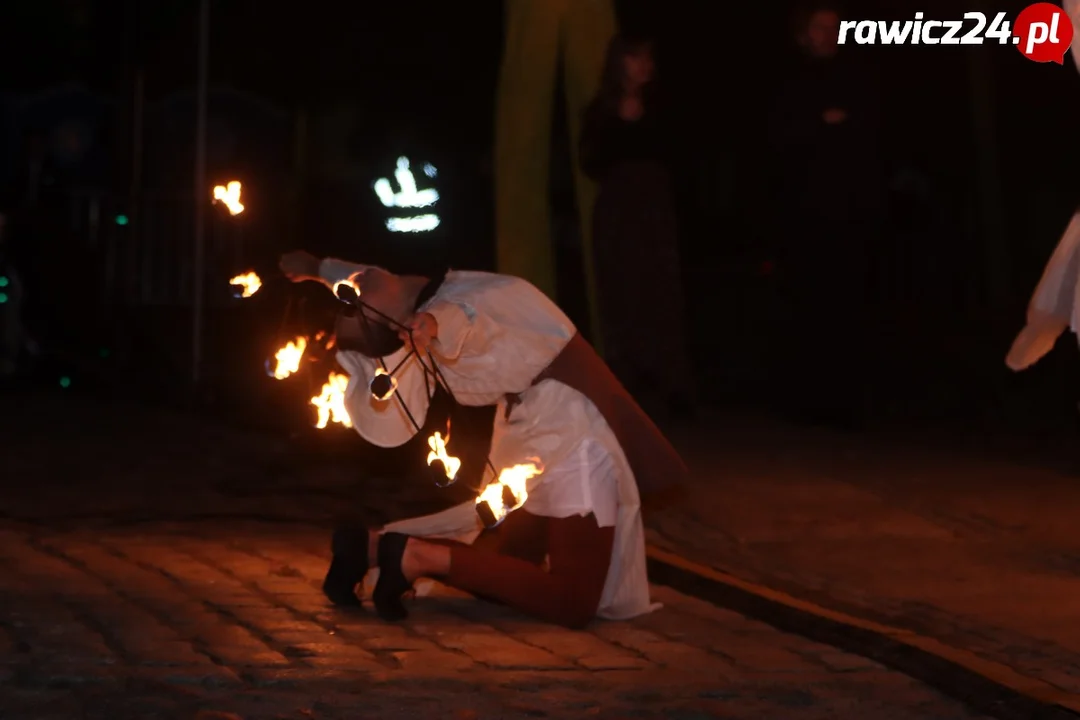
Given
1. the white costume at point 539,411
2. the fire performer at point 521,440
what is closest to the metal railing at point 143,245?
the fire performer at point 521,440

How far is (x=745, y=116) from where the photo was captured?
23578 millimetres

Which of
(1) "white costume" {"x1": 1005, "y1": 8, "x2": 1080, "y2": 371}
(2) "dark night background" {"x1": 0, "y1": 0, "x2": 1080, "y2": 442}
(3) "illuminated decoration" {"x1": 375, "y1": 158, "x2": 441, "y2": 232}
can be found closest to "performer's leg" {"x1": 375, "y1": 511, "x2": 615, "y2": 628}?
(2) "dark night background" {"x1": 0, "y1": 0, "x2": 1080, "y2": 442}

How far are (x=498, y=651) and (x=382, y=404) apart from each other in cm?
125

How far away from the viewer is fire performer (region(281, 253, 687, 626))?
24.8 ft

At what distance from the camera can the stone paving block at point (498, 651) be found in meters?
6.98

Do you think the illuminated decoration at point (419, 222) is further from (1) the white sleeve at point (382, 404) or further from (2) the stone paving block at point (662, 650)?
(2) the stone paving block at point (662, 650)

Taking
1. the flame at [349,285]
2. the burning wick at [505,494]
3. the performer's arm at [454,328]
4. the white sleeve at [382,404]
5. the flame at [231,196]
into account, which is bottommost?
the burning wick at [505,494]

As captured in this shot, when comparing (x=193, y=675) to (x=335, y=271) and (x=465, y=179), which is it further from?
(x=465, y=179)

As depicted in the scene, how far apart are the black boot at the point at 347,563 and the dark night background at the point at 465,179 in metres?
0.79

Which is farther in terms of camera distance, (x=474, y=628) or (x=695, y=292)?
Answer: (x=695, y=292)

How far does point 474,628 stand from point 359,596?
0.54 meters

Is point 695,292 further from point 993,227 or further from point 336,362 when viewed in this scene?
point 336,362

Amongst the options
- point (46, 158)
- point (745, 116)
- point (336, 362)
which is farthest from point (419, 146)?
point (336, 362)

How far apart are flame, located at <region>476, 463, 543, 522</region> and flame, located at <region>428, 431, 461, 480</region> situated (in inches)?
5.9
